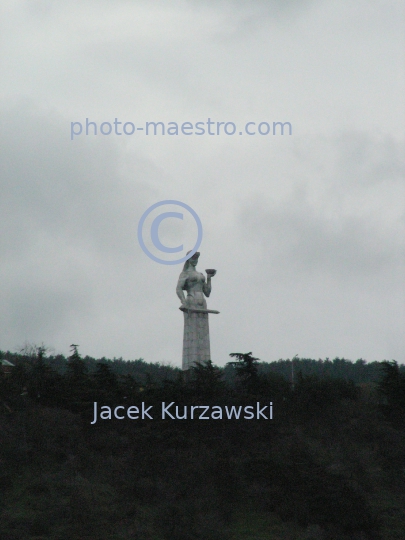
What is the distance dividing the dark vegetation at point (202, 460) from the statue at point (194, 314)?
1.11 meters

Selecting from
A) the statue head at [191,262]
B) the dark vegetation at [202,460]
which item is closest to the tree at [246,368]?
the dark vegetation at [202,460]

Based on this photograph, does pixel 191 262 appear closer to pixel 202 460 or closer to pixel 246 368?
pixel 246 368

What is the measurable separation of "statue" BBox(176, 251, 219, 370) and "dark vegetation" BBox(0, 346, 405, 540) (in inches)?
43.7

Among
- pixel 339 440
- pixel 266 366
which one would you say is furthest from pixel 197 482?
pixel 266 366

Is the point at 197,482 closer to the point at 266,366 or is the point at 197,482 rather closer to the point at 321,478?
the point at 321,478

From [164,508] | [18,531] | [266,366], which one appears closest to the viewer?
[18,531]

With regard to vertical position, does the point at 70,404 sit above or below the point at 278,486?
above

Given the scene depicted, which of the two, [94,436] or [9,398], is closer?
[94,436]

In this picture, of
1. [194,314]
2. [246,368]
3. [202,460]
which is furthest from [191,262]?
[202,460]

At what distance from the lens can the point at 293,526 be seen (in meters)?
20.6

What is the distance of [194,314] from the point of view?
28.7m

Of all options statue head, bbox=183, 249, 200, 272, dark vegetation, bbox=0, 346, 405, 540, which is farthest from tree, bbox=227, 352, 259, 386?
statue head, bbox=183, 249, 200, 272

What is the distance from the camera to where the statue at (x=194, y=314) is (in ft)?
93.5

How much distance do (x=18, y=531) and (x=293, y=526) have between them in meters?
7.04
